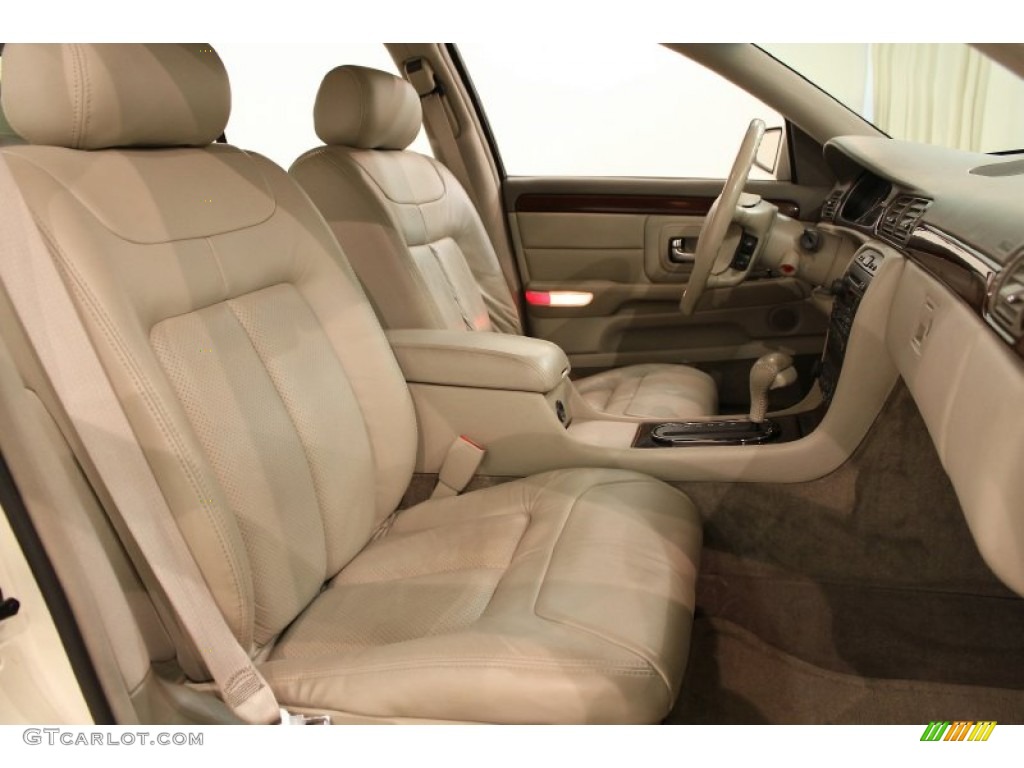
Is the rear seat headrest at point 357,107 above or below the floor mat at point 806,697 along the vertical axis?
above

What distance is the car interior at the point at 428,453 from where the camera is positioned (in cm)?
96

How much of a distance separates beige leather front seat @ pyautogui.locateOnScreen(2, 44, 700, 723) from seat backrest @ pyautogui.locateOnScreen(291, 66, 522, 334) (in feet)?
1.18

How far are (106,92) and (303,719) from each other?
83 cm

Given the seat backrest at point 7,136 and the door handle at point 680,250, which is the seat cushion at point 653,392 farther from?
the seat backrest at point 7,136

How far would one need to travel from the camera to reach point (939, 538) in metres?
1.51

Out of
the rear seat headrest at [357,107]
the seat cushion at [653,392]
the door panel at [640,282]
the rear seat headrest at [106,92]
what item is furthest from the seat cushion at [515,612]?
the door panel at [640,282]

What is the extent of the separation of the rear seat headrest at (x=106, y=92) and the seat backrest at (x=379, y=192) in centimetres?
59

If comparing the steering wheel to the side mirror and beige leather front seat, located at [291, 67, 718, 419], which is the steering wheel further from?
the side mirror

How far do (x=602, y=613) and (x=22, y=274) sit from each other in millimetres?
793

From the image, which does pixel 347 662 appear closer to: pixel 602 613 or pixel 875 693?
pixel 602 613

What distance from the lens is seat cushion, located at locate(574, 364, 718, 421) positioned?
6.46 ft

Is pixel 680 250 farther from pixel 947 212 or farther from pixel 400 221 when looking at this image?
pixel 947 212

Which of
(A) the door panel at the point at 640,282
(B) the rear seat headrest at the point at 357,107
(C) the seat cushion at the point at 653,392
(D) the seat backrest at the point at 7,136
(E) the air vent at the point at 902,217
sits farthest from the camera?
(A) the door panel at the point at 640,282
